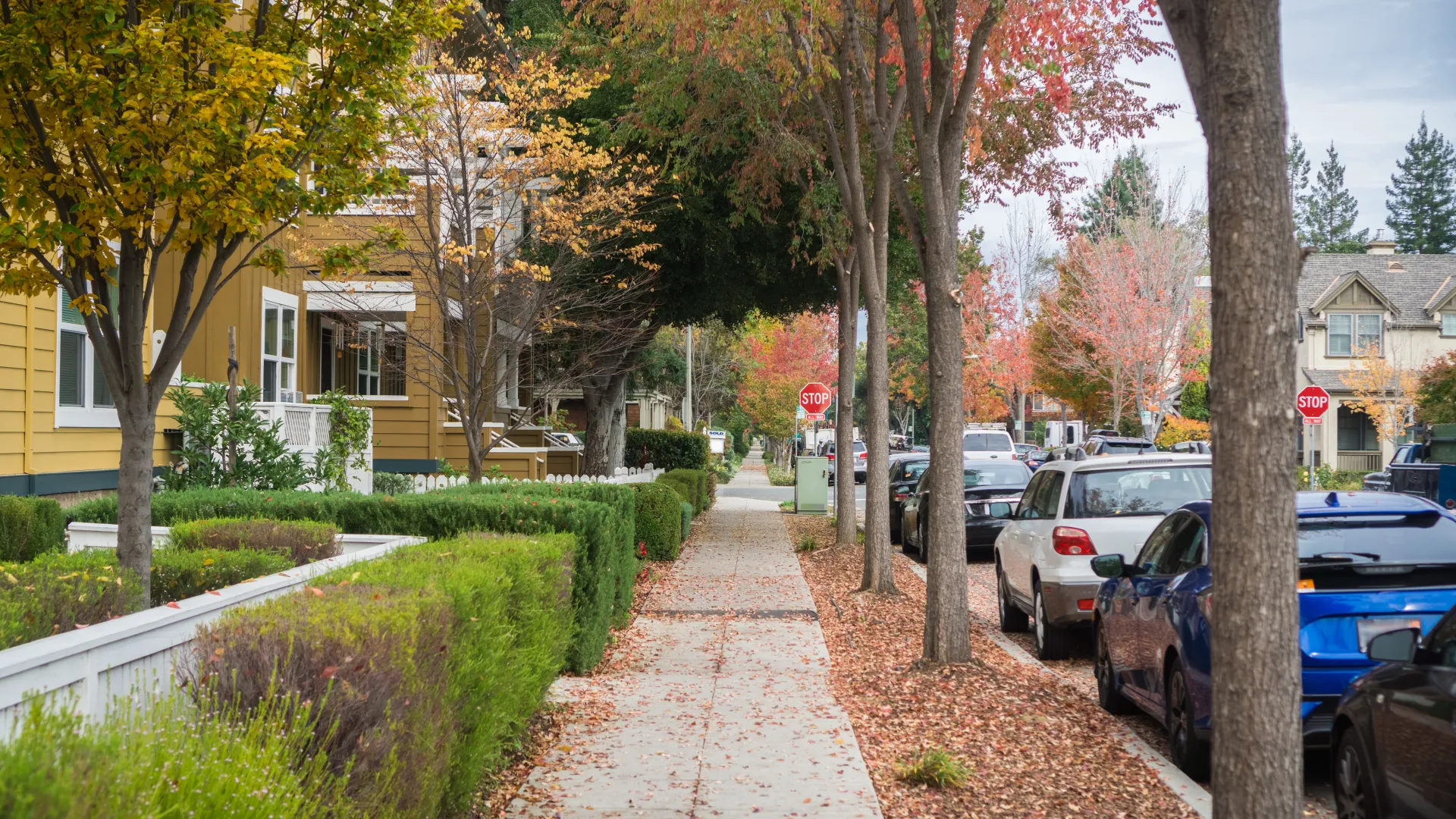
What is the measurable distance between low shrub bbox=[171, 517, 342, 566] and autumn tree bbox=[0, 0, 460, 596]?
1.38 m

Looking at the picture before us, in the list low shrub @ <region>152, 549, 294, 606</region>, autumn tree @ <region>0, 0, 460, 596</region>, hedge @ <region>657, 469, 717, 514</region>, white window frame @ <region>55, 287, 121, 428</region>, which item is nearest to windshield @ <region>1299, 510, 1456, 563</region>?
low shrub @ <region>152, 549, 294, 606</region>

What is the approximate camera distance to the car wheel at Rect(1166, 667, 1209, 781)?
6.94 m

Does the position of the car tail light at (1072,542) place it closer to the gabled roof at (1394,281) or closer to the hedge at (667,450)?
the hedge at (667,450)

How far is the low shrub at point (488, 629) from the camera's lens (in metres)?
5.28

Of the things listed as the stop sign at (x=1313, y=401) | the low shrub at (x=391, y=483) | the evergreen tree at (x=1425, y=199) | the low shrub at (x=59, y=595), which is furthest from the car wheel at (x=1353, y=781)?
the evergreen tree at (x=1425, y=199)

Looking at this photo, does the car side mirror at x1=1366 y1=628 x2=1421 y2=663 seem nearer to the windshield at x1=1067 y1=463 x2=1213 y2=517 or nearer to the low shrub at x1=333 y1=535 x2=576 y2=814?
the low shrub at x1=333 y1=535 x2=576 y2=814

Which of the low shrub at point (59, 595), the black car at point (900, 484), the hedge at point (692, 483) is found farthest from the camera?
the hedge at point (692, 483)

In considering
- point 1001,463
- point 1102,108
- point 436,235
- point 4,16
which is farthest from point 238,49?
point 1001,463

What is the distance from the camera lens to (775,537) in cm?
2341

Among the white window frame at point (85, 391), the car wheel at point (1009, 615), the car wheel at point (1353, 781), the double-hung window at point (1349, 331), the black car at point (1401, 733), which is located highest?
the double-hung window at point (1349, 331)

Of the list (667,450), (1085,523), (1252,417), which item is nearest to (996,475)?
(1085,523)

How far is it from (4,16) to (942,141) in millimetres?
6845

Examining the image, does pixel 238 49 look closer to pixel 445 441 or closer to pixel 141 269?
pixel 141 269

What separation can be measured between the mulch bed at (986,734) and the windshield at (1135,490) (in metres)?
1.59
